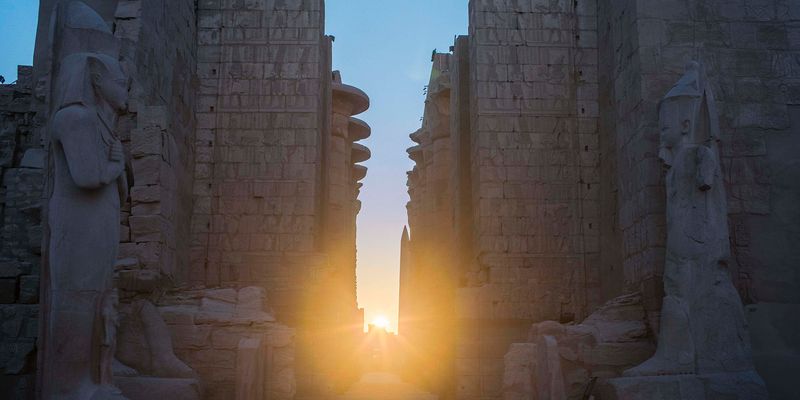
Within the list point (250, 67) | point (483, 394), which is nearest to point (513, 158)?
point (483, 394)

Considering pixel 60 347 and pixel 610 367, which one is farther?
pixel 610 367

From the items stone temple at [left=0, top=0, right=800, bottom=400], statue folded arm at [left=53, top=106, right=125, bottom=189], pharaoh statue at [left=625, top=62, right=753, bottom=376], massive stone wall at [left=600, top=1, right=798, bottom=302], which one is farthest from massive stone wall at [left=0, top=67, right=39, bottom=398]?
massive stone wall at [left=600, top=1, right=798, bottom=302]

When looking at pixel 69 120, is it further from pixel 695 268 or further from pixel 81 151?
pixel 695 268

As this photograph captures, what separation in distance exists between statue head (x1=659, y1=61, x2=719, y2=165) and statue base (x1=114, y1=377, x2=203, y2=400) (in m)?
5.97

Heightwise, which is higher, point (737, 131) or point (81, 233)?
point (737, 131)

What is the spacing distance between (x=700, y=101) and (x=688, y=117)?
0.98ft

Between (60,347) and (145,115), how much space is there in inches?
198

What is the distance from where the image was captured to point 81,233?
6836mm

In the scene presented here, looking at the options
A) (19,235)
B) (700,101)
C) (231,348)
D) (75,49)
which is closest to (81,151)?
(75,49)

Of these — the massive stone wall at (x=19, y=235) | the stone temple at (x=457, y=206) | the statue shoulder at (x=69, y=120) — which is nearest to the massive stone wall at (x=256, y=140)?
the stone temple at (x=457, y=206)

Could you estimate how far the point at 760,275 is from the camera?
1002 cm

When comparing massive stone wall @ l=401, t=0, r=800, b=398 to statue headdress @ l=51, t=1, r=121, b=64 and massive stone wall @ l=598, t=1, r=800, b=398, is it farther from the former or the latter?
statue headdress @ l=51, t=1, r=121, b=64

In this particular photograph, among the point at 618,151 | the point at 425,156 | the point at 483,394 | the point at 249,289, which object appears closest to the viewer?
the point at 249,289

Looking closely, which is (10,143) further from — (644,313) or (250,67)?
(644,313)
